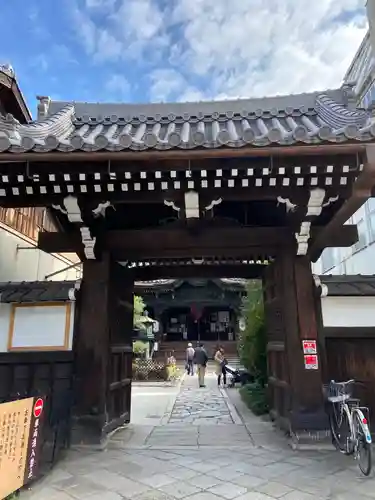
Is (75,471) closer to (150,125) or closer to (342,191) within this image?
(342,191)

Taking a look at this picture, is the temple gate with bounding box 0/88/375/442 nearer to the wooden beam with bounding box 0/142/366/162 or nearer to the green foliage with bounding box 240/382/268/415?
the wooden beam with bounding box 0/142/366/162

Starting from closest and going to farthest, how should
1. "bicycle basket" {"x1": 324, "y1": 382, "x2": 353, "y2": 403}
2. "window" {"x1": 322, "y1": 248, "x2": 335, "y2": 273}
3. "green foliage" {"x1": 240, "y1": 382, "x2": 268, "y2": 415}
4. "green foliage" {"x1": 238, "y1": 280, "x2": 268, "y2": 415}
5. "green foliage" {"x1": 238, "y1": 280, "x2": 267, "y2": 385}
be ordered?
"bicycle basket" {"x1": 324, "y1": 382, "x2": 353, "y2": 403}, "green foliage" {"x1": 240, "y1": 382, "x2": 268, "y2": 415}, "green foliage" {"x1": 238, "y1": 280, "x2": 268, "y2": 415}, "green foliage" {"x1": 238, "y1": 280, "x2": 267, "y2": 385}, "window" {"x1": 322, "y1": 248, "x2": 335, "y2": 273}

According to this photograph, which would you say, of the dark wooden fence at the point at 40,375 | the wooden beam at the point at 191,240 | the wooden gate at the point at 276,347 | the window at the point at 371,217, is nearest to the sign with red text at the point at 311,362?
the wooden gate at the point at 276,347

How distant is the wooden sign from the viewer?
144 inches

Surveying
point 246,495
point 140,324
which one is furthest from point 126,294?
point 140,324

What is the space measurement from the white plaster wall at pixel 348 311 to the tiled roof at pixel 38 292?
12.9 ft

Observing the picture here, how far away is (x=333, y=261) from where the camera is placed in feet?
60.2

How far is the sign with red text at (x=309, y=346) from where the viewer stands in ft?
19.0

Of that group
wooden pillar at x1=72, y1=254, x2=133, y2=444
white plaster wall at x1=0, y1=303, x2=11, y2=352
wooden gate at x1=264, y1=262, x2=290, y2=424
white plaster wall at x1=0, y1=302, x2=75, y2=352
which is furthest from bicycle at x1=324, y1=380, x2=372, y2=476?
white plaster wall at x1=0, y1=303, x2=11, y2=352

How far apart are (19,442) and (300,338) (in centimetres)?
395

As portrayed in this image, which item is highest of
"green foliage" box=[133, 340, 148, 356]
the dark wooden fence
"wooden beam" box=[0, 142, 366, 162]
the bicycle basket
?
"wooden beam" box=[0, 142, 366, 162]

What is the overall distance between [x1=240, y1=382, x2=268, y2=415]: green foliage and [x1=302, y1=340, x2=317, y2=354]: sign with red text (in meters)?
3.35

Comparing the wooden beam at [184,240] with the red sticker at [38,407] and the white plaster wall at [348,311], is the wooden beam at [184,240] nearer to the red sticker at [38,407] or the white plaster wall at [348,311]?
the white plaster wall at [348,311]

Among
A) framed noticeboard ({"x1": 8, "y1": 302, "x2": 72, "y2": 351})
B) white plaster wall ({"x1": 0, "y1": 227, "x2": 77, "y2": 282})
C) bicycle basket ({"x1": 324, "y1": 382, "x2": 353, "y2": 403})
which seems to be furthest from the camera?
white plaster wall ({"x1": 0, "y1": 227, "x2": 77, "y2": 282})
